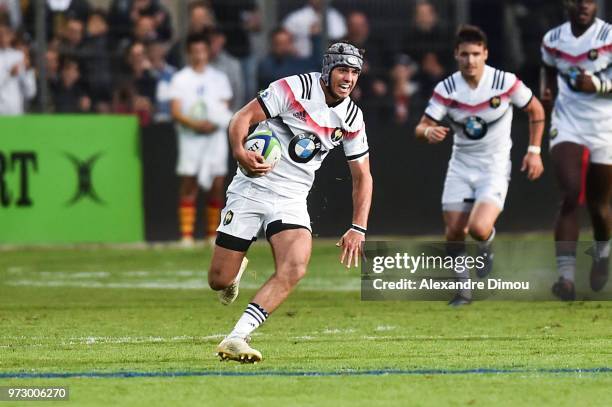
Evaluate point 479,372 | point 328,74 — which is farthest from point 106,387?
point 328,74

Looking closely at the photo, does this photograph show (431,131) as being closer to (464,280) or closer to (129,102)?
(464,280)

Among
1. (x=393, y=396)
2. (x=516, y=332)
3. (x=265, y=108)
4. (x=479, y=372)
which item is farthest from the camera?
(x=516, y=332)

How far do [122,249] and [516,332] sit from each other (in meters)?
9.16

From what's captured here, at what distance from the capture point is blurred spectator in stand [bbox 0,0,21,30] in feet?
62.3

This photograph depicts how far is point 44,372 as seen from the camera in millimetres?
8664

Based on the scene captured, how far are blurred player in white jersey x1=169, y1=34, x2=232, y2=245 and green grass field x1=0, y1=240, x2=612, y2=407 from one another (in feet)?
9.95

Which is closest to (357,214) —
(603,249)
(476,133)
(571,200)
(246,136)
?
(246,136)

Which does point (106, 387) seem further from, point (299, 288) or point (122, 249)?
point (122, 249)

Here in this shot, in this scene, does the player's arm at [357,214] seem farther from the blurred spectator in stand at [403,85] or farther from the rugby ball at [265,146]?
the blurred spectator in stand at [403,85]

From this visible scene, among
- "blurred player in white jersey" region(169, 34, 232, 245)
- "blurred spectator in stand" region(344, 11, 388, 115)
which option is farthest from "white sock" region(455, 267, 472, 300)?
"blurred spectator in stand" region(344, 11, 388, 115)

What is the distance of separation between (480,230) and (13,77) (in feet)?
26.1

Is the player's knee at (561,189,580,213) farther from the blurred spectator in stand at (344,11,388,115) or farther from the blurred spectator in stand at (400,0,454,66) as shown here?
the blurred spectator in stand at (400,0,454,66)

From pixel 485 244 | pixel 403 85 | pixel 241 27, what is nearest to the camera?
pixel 485 244

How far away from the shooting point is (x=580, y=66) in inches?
530
